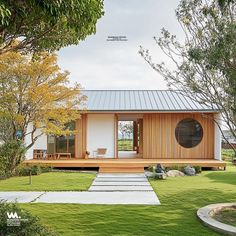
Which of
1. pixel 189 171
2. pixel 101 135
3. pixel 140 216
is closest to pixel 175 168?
pixel 189 171

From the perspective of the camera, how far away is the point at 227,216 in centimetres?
866

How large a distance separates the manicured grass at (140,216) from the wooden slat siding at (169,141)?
30.1ft

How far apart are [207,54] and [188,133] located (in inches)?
536

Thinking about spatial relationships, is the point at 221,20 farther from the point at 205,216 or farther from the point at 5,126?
the point at 5,126

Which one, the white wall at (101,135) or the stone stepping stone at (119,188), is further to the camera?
the white wall at (101,135)

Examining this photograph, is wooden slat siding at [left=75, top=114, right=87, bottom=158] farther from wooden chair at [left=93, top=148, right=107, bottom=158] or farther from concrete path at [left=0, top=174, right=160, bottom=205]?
concrete path at [left=0, top=174, right=160, bottom=205]

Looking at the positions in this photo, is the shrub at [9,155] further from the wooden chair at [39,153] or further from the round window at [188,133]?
the round window at [188,133]

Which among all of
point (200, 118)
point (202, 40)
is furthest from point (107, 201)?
point (200, 118)

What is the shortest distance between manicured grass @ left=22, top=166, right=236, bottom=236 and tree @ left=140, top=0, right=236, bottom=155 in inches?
98.4

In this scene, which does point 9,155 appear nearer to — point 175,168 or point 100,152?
point 100,152

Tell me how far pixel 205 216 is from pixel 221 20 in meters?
4.58

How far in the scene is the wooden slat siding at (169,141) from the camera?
21.9 m

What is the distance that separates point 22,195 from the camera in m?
11.5

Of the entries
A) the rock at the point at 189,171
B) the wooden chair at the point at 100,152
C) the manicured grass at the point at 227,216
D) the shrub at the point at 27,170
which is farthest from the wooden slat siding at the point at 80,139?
the manicured grass at the point at 227,216
